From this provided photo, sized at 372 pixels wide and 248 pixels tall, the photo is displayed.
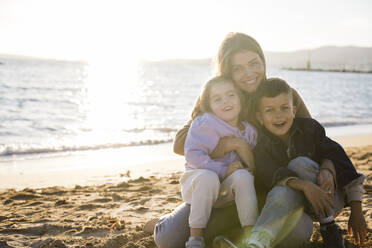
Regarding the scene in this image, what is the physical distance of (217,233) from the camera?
3.15 metres

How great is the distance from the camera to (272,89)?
309cm

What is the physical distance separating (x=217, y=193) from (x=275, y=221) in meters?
0.47

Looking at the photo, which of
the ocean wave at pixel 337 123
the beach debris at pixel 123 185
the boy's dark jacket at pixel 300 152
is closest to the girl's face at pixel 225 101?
the boy's dark jacket at pixel 300 152

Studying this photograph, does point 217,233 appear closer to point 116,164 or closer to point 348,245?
point 348,245

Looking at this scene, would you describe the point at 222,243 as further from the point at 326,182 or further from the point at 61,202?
the point at 61,202

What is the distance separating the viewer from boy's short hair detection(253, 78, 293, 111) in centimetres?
307

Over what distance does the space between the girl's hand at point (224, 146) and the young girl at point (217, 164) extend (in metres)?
0.03

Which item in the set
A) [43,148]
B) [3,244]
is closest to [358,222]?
[3,244]

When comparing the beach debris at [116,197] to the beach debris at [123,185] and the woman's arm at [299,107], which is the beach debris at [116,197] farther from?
the woman's arm at [299,107]

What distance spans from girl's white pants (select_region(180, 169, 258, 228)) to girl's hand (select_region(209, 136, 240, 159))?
271mm

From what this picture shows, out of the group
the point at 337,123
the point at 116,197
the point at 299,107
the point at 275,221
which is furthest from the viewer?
the point at 337,123

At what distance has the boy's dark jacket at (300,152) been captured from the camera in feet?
9.55

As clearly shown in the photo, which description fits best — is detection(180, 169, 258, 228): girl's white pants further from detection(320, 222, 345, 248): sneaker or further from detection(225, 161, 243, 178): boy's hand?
detection(320, 222, 345, 248): sneaker

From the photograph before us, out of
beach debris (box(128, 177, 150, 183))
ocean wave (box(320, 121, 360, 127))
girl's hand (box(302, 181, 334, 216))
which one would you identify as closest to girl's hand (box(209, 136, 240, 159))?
girl's hand (box(302, 181, 334, 216))
